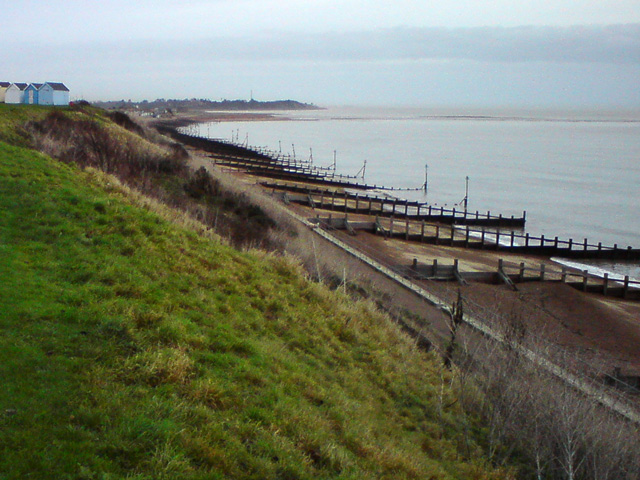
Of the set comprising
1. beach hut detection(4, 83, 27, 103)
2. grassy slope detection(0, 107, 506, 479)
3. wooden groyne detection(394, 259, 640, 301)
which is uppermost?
beach hut detection(4, 83, 27, 103)

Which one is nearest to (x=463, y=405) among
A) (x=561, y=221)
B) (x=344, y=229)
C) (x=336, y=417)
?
(x=336, y=417)

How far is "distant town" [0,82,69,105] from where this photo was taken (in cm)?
5534

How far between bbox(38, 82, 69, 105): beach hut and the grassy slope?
48.9m

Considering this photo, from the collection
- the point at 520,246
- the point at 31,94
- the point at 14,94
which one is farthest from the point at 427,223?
the point at 14,94

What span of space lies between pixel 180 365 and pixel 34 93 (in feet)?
193

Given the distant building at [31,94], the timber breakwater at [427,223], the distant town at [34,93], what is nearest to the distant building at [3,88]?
the distant town at [34,93]

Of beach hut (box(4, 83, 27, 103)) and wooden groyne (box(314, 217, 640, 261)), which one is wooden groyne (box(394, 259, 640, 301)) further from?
beach hut (box(4, 83, 27, 103))

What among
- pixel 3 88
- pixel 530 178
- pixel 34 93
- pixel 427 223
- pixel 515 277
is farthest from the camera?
pixel 530 178

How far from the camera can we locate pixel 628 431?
11.4 m

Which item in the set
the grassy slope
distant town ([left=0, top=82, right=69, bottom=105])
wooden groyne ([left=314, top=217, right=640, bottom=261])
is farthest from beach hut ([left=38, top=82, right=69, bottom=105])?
the grassy slope

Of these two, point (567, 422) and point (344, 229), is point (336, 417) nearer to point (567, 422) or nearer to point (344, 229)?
point (567, 422)

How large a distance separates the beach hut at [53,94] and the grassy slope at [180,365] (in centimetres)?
4888

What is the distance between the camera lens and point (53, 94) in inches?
2319

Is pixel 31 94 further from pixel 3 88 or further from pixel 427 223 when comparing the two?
pixel 427 223
